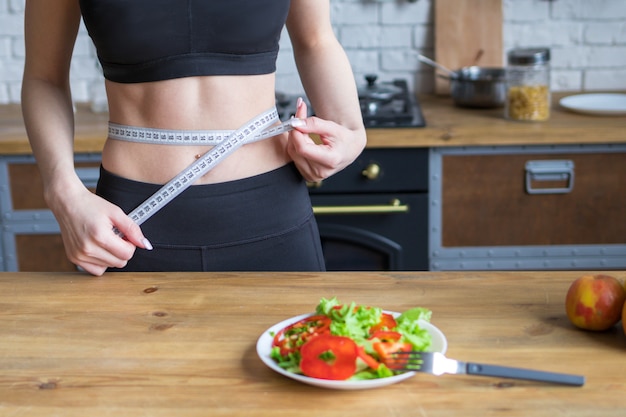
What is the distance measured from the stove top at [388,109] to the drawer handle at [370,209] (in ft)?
0.77

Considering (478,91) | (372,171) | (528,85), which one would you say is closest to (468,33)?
(478,91)

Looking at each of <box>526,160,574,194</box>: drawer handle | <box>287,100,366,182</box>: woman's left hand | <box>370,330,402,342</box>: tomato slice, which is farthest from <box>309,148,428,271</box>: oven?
<box>370,330,402,342</box>: tomato slice

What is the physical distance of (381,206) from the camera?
2.69m

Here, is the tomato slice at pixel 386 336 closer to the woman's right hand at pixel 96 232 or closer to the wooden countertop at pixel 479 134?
the woman's right hand at pixel 96 232

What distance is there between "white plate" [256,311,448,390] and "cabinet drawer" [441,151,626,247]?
156cm

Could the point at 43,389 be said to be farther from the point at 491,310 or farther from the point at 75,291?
the point at 491,310

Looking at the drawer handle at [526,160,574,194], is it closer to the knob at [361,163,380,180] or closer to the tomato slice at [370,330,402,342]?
the knob at [361,163,380,180]

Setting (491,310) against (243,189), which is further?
(243,189)

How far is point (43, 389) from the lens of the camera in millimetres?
1056

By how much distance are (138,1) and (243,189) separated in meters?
0.36

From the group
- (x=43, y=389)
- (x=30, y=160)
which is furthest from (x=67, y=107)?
(x=30, y=160)

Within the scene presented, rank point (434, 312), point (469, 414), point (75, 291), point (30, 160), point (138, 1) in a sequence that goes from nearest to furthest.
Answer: point (469, 414)
point (434, 312)
point (75, 291)
point (138, 1)
point (30, 160)

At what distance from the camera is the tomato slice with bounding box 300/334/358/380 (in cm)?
101

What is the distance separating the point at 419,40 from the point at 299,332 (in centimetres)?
230
